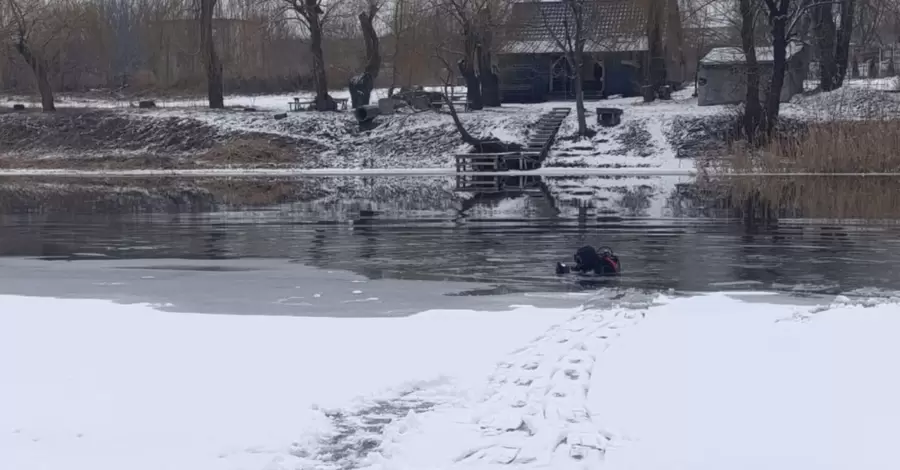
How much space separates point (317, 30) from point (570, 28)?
39.4 feet

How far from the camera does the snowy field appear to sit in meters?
6.25

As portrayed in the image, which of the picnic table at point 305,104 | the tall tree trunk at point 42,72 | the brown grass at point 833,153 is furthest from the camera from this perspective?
the picnic table at point 305,104

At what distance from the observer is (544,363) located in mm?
8492

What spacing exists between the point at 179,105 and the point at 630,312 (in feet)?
156

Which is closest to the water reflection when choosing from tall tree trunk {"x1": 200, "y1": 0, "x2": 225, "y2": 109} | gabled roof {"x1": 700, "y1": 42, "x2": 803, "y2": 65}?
gabled roof {"x1": 700, "y1": 42, "x2": 803, "y2": 65}

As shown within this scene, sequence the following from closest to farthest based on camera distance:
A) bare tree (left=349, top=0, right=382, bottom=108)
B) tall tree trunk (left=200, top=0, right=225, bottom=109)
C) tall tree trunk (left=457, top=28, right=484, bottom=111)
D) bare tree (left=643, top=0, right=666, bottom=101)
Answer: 1. bare tree (left=643, top=0, right=666, bottom=101)
2. tall tree trunk (left=457, top=28, right=484, bottom=111)
3. tall tree trunk (left=200, top=0, right=225, bottom=109)
4. bare tree (left=349, top=0, right=382, bottom=108)

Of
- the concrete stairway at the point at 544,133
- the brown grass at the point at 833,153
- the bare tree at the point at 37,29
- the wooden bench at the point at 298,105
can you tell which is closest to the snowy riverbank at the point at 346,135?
the concrete stairway at the point at 544,133

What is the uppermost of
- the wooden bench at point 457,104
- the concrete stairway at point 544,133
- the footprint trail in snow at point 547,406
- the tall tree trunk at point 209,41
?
the tall tree trunk at point 209,41

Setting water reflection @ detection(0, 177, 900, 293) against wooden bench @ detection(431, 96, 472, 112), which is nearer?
water reflection @ detection(0, 177, 900, 293)

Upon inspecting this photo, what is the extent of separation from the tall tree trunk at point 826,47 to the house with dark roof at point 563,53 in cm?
612

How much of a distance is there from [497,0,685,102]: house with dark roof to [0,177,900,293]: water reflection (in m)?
19.1

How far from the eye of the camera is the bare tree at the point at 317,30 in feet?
156

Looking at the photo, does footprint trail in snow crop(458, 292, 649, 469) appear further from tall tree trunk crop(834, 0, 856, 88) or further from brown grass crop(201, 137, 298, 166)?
tall tree trunk crop(834, 0, 856, 88)

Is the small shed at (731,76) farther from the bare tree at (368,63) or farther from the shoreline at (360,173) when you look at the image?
the bare tree at (368,63)
